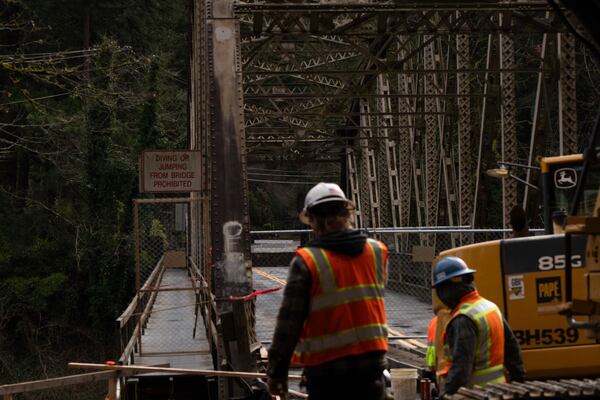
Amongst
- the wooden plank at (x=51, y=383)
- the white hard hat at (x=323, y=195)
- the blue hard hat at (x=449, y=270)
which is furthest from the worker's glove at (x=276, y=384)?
the wooden plank at (x=51, y=383)

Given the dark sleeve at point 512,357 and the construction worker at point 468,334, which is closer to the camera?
the construction worker at point 468,334

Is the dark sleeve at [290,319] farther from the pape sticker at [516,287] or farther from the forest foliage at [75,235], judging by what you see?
the forest foliage at [75,235]

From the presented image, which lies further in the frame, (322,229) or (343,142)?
(343,142)

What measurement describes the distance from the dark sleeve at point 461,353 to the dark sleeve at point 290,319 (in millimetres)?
1516

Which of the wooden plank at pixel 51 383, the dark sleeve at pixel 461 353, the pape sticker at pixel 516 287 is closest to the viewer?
the dark sleeve at pixel 461 353

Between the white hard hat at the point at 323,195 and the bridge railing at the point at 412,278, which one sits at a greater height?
the white hard hat at the point at 323,195

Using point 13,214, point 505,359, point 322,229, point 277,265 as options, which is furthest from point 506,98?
point 13,214

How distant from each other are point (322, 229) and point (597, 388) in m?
2.14

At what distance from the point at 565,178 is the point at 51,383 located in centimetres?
532

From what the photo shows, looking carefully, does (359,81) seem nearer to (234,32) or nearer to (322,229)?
(234,32)

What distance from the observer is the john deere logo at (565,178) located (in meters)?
11.5

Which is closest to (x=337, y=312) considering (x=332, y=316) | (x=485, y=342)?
(x=332, y=316)

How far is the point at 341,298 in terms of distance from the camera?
5895 millimetres

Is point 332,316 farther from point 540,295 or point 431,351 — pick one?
point 540,295
